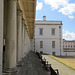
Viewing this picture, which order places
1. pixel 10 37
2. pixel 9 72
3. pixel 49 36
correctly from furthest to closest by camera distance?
1. pixel 49 36
2. pixel 10 37
3. pixel 9 72

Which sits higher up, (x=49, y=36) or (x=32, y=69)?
(x=49, y=36)

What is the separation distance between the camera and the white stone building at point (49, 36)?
52369 mm

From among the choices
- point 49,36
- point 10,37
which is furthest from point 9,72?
point 49,36

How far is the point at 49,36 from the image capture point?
52938 millimetres

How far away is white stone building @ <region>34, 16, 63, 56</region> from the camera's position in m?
52.4

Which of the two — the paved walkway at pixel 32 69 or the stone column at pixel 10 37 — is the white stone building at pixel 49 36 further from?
the stone column at pixel 10 37

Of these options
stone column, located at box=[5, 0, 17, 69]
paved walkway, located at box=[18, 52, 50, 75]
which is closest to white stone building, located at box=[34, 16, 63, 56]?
paved walkway, located at box=[18, 52, 50, 75]

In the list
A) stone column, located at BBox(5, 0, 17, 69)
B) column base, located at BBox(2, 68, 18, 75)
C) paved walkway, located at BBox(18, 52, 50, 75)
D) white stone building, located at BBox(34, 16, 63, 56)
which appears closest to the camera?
column base, located at BBox(2, 68, 18, 75)

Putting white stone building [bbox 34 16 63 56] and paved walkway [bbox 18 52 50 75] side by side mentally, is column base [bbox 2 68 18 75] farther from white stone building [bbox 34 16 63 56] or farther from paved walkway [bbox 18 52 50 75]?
white stone building [bbox 34 16 63 56]

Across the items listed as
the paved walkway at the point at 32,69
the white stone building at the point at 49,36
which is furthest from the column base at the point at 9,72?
the white stone building at the point at 49,36

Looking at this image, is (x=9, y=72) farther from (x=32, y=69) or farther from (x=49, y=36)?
(x=49, y=36)

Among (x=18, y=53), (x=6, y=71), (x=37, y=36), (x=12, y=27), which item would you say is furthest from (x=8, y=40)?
(x=37, y=36)

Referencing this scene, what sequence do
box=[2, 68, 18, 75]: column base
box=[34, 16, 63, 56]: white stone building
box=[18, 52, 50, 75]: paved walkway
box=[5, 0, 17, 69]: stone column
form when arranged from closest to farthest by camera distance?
box=[2, 68, 18, 75]: column base, box=[5, 0, 17, 69]: stone column, box=[18, 52, 50, 75]: paved walkway, box=[34, 16, 63, 56]: white stone building

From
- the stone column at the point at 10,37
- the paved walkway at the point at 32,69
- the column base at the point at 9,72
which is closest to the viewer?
the column base at the point at 9,72
